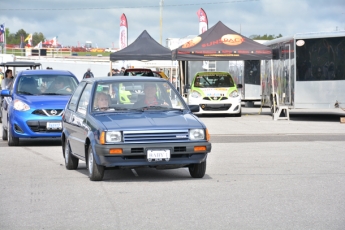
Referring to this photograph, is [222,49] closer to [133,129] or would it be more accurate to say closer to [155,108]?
[155,108]

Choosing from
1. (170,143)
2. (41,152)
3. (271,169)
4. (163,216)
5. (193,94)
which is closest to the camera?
(163,216)

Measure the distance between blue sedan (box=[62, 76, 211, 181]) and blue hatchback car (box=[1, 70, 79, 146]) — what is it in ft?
12.3

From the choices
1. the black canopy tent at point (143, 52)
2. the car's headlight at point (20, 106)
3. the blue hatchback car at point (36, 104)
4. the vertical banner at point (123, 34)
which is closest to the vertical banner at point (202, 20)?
the vertical banner at point (123, 34)

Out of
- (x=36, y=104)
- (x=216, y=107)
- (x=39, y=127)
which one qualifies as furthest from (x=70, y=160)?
(x=216, y=107)

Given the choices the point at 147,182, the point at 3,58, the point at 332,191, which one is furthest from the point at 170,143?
the point at 3,58

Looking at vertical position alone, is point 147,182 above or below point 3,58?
below

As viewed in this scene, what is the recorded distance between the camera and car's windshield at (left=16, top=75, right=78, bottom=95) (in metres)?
16.9

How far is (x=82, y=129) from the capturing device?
36.3ft

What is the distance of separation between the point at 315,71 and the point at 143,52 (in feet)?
25.3

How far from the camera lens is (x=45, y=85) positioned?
670 inches

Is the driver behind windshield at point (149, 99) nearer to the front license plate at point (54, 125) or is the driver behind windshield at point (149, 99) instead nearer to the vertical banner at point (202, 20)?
the front license plate at point (54, 125)

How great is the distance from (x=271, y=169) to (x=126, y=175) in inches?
92.6

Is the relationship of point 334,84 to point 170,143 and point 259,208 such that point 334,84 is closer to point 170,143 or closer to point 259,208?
point 170,143

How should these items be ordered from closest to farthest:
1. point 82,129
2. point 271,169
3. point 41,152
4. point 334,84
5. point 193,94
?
point 82,129 < point 271,169 < point 41,152 < point 334,84 < point 193,94
